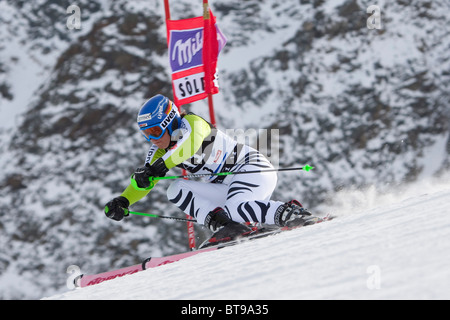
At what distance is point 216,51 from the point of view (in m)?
7.93

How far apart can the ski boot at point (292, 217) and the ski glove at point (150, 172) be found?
3.78 feet

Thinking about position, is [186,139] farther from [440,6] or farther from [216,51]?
[440,6]

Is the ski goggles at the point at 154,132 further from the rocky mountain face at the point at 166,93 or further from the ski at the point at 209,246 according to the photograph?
the rocky mountain face at the point at 166,93

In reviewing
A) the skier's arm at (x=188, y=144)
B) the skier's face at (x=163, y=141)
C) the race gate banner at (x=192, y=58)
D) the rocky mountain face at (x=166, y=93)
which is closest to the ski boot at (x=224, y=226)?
the skier's arm at (x=188, y=144)

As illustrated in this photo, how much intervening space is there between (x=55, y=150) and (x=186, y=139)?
7.77 m

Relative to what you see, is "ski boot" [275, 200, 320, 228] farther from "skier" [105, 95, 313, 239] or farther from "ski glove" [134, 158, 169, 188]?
"ski glove" [134, 158, 169, 188]

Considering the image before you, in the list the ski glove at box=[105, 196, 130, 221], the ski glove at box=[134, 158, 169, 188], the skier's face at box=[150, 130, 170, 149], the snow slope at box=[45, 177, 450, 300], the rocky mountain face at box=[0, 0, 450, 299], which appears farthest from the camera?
the rocky mountain face at box=[0, 0, 450, 299]

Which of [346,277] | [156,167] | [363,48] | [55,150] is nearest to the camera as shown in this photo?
[346,277]

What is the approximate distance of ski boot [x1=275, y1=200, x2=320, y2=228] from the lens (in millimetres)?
4770

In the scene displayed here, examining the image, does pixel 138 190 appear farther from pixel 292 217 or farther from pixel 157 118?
pixel 292 217

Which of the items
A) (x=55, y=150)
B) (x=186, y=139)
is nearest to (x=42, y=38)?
(x=55, y=150)

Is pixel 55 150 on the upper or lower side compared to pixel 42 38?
lower

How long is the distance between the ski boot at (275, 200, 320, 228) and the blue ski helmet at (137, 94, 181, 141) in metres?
1.31

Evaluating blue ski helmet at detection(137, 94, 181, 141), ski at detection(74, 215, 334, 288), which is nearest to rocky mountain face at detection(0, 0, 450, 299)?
ski at detection(74, 215, 334, 288)
